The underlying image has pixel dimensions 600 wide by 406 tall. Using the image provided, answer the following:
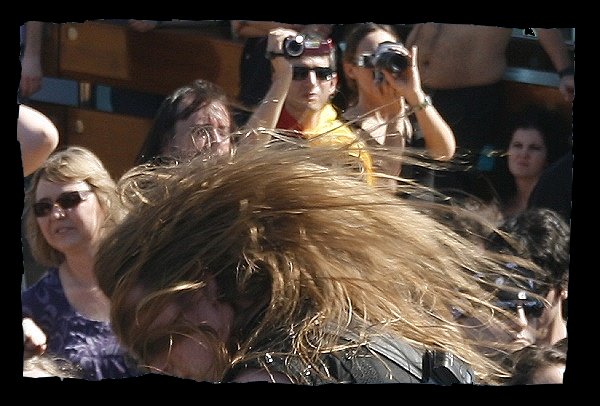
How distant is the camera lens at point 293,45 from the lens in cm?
224

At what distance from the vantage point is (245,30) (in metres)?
2.26

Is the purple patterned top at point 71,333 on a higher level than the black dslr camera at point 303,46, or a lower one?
lower

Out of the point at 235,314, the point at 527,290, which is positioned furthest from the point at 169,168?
the point at 527,290

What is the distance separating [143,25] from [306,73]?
34 cm

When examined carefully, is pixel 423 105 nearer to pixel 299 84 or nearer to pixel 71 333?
pixel 299 84

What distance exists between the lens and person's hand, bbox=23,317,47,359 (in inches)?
89.4

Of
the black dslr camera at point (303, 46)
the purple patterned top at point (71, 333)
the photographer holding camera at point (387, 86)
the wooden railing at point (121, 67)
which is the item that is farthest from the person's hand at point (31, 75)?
the photographer holding camera at point (387, 86)

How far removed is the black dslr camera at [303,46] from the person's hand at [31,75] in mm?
489

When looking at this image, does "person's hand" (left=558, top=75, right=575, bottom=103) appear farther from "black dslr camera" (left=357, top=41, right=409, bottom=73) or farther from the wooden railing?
the wooden railing

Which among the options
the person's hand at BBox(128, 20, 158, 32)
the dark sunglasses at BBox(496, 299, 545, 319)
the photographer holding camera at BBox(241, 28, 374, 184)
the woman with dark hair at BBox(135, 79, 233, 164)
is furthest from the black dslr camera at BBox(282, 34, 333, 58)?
the dark sunglasses at BBox(496, 299, 545, 319)

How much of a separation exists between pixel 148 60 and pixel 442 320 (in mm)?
839

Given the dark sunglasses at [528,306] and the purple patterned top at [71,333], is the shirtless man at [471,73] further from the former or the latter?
the purple patterned top at [71,333]

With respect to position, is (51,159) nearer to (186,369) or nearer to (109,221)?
(109,221)

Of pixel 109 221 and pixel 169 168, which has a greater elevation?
pixel 169 168
